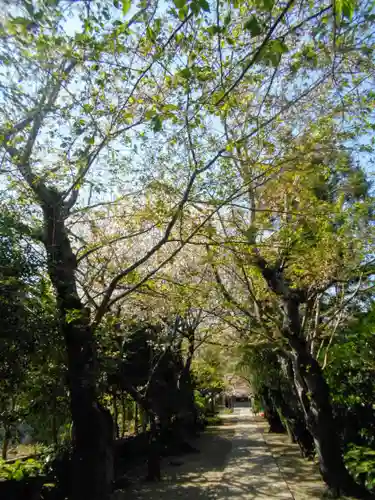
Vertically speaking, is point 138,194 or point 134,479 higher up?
point 138,194

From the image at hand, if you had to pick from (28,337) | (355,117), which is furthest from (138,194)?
(355,117)

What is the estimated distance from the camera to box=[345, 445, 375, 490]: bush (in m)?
6.23

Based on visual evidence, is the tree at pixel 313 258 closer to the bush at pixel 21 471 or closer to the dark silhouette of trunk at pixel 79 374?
the dark silhouette of trunk at pixel 79 374

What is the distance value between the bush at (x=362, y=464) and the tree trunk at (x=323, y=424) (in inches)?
5.7

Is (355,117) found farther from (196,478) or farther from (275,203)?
(196,478)

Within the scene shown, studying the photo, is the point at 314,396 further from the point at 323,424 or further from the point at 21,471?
the point at 21,471

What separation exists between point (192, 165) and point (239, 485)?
798cm

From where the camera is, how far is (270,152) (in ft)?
17.1

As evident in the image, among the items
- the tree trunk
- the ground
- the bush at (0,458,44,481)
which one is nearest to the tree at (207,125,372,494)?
the tree trunk

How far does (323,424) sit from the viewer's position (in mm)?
7031

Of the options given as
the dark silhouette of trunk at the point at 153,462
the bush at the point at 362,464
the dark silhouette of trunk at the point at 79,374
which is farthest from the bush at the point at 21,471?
the bush at the point at 362,464

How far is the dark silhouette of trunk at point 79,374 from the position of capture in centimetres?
491

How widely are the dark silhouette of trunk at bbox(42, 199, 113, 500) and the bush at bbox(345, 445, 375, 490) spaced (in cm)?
387

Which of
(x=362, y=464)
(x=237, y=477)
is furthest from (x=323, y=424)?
(x=237, y=477)
